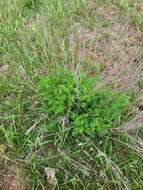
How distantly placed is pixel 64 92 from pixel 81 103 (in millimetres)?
143

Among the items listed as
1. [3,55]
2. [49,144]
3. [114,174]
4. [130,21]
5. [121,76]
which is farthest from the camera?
[130,21]

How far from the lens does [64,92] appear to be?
2482 millimetres

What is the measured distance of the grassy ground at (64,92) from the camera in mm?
2400

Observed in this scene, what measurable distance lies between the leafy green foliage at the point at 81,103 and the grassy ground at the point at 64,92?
0.9 inches

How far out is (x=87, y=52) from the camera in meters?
3.09

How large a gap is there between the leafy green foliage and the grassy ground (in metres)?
0.02

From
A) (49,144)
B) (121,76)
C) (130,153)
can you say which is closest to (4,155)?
(49,144)

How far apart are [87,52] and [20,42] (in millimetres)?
618

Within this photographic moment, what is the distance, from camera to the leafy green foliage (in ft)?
8.01

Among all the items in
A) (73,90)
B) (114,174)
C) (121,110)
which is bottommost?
(114,174)

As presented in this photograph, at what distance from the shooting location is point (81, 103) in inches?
97.3

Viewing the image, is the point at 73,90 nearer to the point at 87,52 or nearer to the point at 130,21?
the point at 87,52

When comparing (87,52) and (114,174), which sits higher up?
(87,52)

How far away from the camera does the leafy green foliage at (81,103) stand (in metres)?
2.44
